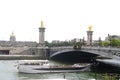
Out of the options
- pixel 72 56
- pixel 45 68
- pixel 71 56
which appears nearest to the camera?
pixel 45 68

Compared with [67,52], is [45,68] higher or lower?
lower

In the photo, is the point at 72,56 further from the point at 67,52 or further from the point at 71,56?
the point at 67,52

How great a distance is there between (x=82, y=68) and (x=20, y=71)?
7.97 meters

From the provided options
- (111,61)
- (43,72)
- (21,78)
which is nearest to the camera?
(21,78)

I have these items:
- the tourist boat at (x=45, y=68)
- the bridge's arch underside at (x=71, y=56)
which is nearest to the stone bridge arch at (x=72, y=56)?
the bridge's arch underside at (x=71, y=56)

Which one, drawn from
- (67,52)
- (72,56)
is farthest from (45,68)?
(72,56)

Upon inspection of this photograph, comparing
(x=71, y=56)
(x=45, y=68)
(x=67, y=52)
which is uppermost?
(x=67, y=52)

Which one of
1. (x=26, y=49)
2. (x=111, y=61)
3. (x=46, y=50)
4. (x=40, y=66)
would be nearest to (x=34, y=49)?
(x=26, y=49)

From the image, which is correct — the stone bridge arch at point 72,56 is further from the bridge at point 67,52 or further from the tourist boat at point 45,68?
the tourist boat at point 45,68

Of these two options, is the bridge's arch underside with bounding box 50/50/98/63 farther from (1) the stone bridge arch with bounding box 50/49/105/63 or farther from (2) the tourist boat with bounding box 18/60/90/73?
(2) the tourist boat with bounding box 18/60/90/73

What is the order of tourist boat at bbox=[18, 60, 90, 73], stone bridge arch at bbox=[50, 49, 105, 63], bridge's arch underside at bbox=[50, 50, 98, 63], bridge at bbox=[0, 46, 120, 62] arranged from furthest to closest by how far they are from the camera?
bridge's arch underside at bbox=[50, 50, 98, 63]
stone bridge arch at bbox=[50, 49, 105, 63]
bridge at bbox=[0, 46, 120, 62]
tourist boat at bbox=[18, 60, 90, 73]

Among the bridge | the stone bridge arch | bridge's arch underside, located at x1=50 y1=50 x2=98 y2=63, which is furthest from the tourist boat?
bridge's arch underside, located at x1=50 y1=50 x2=98 y2=63

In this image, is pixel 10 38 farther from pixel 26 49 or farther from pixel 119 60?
pixel 119 60

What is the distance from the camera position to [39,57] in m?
78.8
